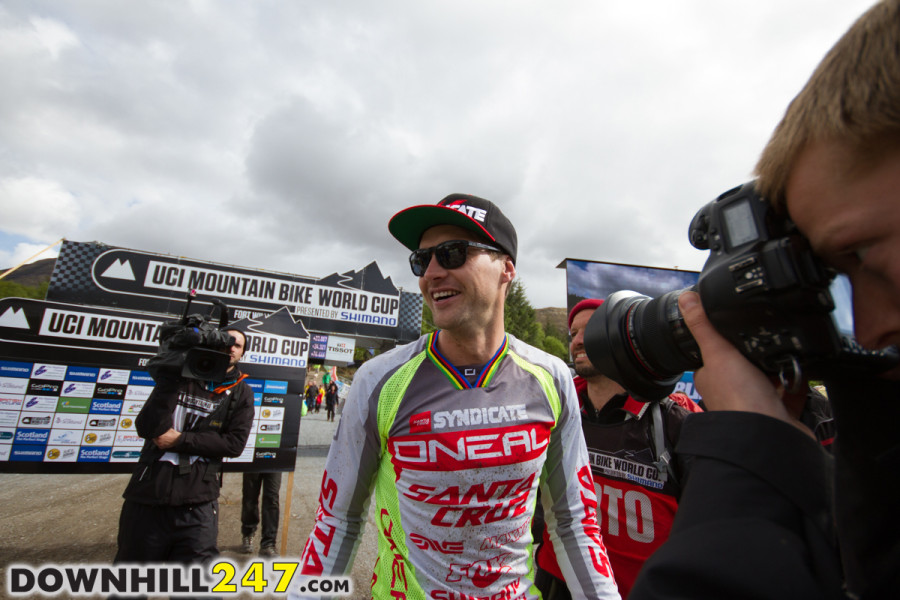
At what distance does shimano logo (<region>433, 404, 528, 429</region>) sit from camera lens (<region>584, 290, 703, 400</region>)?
0.66 metres

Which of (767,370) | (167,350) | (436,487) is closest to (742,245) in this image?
(767,370)

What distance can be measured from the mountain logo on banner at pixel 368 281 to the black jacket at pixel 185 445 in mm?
9352

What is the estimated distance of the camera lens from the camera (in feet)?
3.00

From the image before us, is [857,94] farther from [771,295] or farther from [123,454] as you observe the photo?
[123,454]

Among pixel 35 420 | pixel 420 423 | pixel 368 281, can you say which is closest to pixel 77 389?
pixel 35 420

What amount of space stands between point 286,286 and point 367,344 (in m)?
3.55

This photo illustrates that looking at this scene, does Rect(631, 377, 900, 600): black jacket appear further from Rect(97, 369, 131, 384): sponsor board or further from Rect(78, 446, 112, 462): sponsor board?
Rect(97, 369, 131, 384): sponsor board

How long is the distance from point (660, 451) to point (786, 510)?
178 centimetres

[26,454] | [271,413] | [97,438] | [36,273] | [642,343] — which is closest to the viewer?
[642,343]

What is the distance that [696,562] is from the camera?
54 centimetres

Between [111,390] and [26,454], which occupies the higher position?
[111,390]

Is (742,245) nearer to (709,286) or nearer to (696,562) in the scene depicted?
(709,286)

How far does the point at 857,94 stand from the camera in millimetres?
548

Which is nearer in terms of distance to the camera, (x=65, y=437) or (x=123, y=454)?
(x=65, y=437)
